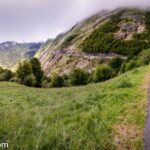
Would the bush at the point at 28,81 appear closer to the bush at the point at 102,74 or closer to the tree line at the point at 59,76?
the tree line at the point at 59,76

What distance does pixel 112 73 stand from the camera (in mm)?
98188

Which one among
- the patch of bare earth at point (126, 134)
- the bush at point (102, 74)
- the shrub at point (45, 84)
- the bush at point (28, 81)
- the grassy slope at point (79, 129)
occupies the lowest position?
the shrub at point (45, 84)

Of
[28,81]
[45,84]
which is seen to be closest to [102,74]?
[45,84]

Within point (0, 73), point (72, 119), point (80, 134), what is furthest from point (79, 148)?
point (0, 73)

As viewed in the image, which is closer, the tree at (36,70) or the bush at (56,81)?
the bush at (56,81)

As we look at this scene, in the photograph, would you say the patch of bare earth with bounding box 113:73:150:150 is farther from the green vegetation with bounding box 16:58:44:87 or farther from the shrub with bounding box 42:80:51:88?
the green vegetation with bounding box 16:58:44:87

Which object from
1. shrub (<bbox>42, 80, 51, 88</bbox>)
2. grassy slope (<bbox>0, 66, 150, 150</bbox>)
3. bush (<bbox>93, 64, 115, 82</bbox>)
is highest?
grassy slope (<bbox>0, 66, 150, 150</bbox>)

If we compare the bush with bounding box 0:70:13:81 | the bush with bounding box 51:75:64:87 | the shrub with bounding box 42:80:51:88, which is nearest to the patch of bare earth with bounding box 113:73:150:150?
the shrub with bounding box 42:80:51:88

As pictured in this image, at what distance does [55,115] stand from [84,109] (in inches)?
87.3

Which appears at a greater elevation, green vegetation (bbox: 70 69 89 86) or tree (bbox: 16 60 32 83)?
tree (bbox: 16 60 32 83)

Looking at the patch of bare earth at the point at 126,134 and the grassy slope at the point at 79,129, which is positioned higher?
the grassy slope at the point at 79,129

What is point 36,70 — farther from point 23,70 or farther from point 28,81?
point 28,81

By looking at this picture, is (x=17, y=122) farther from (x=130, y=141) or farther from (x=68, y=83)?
(x=68, y=83)

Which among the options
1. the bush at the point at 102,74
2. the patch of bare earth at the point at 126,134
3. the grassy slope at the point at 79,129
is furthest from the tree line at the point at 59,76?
the patch of bare earth at the point at 126,134
